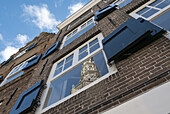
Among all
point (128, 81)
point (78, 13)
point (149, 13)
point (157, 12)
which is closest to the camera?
point (128, 81)

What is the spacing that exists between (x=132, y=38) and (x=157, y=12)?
5.79 feet

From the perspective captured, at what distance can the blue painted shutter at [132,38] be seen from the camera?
Answer: 2.79 m

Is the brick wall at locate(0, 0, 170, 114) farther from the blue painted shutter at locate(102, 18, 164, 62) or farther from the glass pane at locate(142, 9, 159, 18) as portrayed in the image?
the glass pane at locate(142, 9, 159, 18)

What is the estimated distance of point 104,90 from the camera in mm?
2707

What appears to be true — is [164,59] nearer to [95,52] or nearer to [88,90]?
[88,90]

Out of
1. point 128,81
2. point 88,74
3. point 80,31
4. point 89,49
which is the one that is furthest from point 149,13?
point 80,31

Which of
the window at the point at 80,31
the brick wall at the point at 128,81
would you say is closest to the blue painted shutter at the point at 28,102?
the brick wall at the point at 128,81

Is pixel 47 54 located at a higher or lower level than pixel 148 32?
higher

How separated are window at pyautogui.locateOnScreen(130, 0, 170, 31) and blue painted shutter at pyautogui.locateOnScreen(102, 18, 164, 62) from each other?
731 millimetres

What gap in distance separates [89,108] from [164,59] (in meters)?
1.65

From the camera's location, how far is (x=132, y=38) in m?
2.88

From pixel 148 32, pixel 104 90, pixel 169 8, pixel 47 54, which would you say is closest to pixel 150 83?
pixel 104 90

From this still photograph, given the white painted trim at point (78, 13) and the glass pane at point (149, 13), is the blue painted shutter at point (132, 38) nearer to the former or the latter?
the glass pane at point (149, 13)

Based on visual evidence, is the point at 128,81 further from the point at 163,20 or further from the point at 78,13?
the point at 78,13
